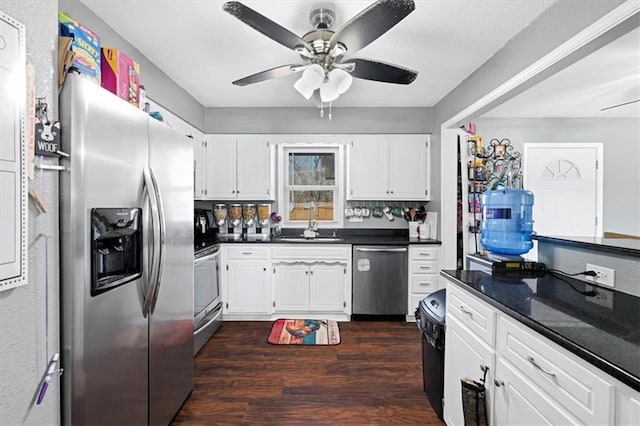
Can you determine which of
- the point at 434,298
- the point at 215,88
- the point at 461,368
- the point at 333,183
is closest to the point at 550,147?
the point at 333,183

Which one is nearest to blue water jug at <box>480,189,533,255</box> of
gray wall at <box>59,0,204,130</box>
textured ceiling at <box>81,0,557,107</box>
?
textured ceiling at <box>81,0,557,107</box>

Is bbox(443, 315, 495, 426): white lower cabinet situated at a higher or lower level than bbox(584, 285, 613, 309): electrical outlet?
lower

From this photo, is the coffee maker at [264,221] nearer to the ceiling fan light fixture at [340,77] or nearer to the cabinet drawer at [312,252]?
the cabinet drawer at [312,252]

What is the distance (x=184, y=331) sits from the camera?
204cm

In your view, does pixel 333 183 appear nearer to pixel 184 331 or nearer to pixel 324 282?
pixel 324 282

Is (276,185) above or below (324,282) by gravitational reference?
above

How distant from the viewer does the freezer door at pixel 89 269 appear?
114 centimetres

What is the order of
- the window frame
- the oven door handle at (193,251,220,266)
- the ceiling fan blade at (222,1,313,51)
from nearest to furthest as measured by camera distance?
1. the ceiling fan blade at (222,1,313,51)
2. the oven door handle at (193,251,220,266)
3. the window frame

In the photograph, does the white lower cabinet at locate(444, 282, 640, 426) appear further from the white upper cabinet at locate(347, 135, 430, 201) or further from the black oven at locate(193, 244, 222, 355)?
the white upper cabinet at locate(347, 135, 430, 201)

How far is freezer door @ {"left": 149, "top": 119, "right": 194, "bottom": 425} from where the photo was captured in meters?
1.67

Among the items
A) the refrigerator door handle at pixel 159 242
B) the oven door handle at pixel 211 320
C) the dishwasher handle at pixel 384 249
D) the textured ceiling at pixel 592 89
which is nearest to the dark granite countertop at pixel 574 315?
the refrigerator door handle at pixel 159 242

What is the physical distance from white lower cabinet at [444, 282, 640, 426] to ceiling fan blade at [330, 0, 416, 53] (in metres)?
1.37

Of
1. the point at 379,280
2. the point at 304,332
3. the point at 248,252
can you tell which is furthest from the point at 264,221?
the point at 379,280

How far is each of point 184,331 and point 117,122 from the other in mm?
1306
